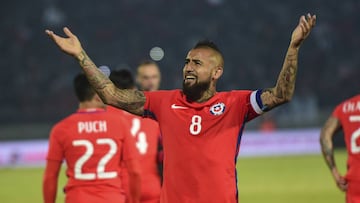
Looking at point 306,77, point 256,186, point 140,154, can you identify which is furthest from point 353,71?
point 140,154

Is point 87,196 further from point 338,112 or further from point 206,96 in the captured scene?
point 338,112

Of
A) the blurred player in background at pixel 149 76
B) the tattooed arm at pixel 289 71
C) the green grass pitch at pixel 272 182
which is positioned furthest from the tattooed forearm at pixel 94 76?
the green grass pitch at pixel 272 182

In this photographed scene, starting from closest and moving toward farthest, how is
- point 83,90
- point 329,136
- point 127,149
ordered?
point 127,149 → point 83,90 → point 329,136

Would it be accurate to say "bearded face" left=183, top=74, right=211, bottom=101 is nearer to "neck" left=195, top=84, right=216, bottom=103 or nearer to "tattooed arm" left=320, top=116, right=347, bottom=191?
"neck" left=195, top=84, right=216, bottom=103

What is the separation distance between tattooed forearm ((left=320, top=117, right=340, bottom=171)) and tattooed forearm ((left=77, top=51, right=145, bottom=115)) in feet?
7.08

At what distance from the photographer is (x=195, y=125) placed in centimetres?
449

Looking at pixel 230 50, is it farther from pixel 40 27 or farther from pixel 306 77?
pixel 40 27

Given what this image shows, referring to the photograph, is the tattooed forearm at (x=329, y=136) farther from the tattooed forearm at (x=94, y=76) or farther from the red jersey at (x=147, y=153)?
the tattooed forearm at (x=94, y=76)

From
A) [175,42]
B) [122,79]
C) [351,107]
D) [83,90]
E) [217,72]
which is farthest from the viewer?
[175,42]

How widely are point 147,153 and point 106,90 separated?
2.10 meters

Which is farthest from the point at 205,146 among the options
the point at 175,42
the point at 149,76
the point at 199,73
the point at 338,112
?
the point at 175,42

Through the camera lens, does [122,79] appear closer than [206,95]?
No

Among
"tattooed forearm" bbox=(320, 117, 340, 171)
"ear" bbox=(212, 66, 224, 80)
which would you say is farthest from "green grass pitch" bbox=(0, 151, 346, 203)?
"ear" bbox=(212, 66, 224, 80)

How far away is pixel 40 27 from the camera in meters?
28.2
